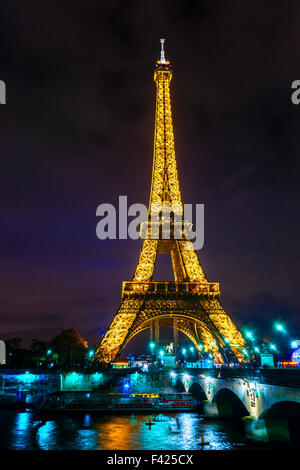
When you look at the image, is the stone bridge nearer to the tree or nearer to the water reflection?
the water reflection

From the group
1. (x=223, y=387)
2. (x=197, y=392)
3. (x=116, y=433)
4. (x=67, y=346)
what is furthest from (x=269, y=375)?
(x=67, y=346)

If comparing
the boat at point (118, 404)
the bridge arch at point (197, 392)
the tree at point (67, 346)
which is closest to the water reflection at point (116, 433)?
the boat at point (118, 404)

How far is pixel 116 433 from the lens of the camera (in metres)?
33.0

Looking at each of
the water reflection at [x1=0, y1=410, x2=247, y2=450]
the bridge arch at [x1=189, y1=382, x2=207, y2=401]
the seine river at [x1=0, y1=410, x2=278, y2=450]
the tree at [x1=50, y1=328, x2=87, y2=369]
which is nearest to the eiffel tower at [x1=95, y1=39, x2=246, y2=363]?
the bridge arch at [x1=189, y1=382, x2=207, y2=401]

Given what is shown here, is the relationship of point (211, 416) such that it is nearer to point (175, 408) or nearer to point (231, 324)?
point (175, 408)

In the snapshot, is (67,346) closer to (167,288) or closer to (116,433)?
(167,288)

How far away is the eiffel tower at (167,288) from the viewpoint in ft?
185

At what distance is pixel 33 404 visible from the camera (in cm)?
4941

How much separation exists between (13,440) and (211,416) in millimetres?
19617

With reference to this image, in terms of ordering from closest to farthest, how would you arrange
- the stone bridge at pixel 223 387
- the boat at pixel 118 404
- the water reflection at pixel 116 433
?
the stone bridge at pixel 223 387 → the water reflection at pixel 116 433 → the boat at pixel 118 404

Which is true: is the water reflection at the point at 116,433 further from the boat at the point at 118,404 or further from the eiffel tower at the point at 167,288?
the eiffel tower at the point at 167,288

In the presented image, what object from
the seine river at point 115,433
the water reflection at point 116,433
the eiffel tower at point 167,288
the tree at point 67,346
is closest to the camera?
the seine river at point 115,433

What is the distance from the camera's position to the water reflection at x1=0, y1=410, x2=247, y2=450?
28469mm
